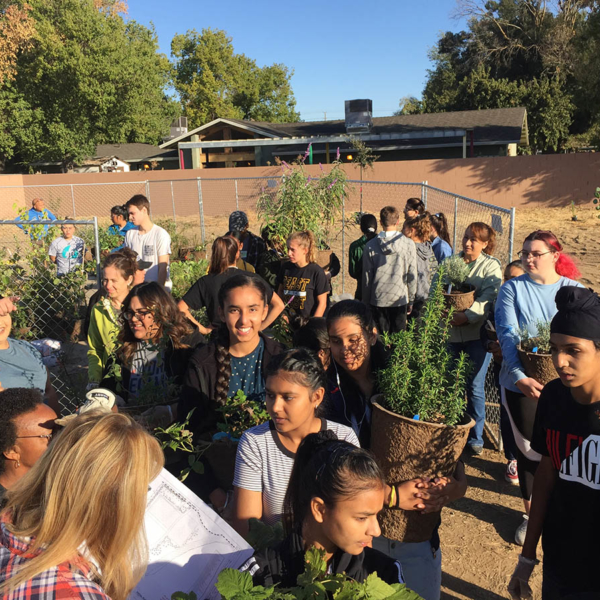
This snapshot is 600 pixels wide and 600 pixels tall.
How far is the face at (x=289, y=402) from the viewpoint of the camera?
6.82ft

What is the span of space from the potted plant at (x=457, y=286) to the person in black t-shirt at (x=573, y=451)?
1977 mm

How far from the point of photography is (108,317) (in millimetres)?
3695

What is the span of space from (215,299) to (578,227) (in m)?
16.1

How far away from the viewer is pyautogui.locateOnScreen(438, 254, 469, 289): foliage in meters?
4.32

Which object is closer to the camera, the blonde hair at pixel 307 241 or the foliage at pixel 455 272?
the foliage at pixel 455 272

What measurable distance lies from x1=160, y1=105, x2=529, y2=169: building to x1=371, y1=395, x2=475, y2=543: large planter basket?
2427cm

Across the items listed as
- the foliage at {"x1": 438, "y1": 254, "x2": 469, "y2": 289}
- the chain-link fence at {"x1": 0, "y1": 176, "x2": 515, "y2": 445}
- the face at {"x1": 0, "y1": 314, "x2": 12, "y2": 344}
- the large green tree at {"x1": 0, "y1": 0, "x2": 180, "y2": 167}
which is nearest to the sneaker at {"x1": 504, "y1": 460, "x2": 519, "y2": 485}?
the foliage at {"x1": 438, "y1": 254, "x2": 469, "y2": 289}

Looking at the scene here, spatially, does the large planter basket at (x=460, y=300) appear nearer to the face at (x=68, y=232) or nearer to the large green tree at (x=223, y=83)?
the face at (x=68, y=232)

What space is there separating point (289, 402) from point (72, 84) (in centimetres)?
3804

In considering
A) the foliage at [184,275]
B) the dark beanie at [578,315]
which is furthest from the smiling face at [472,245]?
the foliage at [184,275]

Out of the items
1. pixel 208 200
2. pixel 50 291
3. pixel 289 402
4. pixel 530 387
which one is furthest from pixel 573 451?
pixel 208 200

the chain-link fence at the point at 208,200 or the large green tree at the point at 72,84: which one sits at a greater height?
the large green tree at the point at 72,84

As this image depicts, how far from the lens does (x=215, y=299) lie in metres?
4.79

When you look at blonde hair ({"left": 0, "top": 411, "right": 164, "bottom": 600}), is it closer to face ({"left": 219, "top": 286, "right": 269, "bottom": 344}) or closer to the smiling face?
face ({"left": 219, "top": 286, "right": 269, "bottom": 344})
